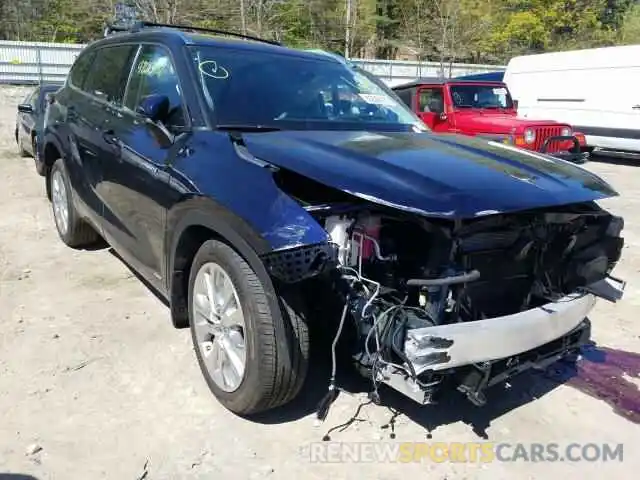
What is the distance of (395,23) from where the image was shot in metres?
39.9

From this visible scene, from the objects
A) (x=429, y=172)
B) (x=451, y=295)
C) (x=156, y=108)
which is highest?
(x=156, y=108)

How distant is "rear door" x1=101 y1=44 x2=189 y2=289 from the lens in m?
3.20

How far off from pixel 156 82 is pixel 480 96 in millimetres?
8812

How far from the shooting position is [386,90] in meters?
4.30

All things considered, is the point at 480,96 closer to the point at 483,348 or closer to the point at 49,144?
the point at 49,144

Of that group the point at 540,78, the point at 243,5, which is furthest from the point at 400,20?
the point at 540,78

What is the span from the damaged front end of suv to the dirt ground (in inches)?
15.3

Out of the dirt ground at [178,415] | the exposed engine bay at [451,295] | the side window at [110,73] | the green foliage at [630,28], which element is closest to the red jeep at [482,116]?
the dirt ground at [178,415]

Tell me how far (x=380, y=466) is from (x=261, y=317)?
858 millimetres

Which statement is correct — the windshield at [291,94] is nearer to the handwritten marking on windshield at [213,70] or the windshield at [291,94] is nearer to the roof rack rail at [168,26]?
the handwritten marking on windshield at [213,70]

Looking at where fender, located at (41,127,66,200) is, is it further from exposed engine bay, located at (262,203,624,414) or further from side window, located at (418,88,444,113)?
side window, located at (418,88,444,113)

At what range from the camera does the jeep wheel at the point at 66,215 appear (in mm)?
5008

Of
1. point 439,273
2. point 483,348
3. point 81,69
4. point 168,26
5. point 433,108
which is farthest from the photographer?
point 433,108

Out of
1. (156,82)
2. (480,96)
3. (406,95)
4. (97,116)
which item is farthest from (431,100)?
(156,82)
